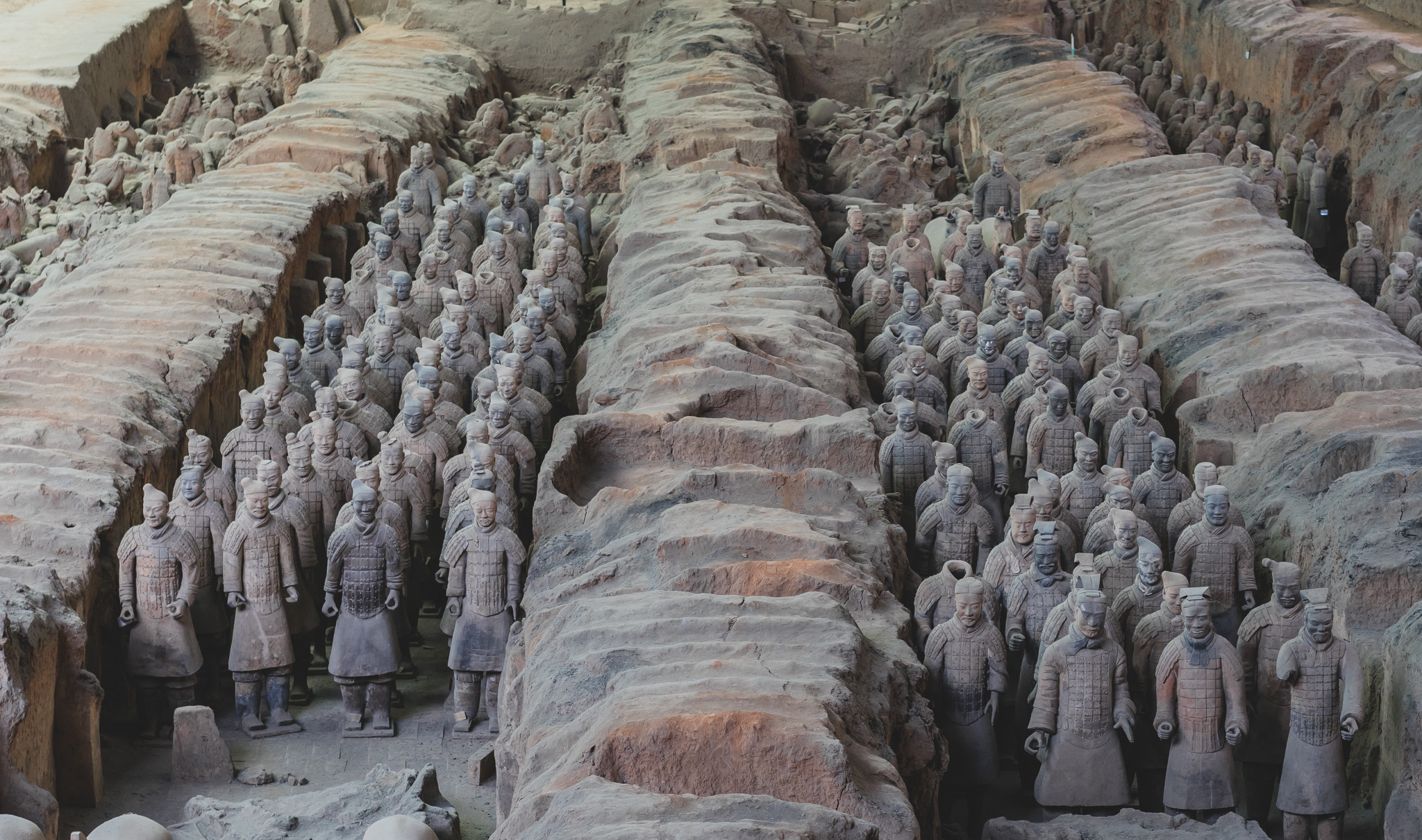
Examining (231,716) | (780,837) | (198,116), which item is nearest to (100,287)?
(231,716)

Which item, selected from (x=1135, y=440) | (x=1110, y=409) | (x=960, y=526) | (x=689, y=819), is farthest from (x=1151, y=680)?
(x=689, y=819)

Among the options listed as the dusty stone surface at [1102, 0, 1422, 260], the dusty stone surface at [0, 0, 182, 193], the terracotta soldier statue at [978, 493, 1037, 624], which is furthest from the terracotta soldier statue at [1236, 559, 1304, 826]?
the dusty stone surface at [0, 0, 182, 193]

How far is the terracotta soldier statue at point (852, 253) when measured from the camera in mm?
11836

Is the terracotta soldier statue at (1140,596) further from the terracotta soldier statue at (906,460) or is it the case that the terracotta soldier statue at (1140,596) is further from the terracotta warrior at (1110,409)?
the terracotta warrior at (1110,409)

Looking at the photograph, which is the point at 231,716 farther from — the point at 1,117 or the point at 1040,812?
the point at 1,117

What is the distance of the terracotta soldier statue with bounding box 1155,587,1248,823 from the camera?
6.37 metres

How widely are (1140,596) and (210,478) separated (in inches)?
165

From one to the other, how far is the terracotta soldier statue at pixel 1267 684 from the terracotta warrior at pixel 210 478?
4.45 m

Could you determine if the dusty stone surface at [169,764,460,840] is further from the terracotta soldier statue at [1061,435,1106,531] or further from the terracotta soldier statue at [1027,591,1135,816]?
the terracotta soldier statue at [1061,435,1106,531]

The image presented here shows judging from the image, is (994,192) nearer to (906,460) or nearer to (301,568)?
(906,460)

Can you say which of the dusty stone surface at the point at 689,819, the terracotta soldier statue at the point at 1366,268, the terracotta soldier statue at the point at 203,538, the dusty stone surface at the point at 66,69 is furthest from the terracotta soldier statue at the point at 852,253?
the dusty stone surface at the point at 66,69

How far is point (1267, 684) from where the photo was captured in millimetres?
6742

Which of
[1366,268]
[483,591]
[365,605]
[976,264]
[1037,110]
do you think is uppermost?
[483,591]

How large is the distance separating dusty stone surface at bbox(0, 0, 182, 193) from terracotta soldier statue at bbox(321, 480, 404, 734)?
8567 millimetres
